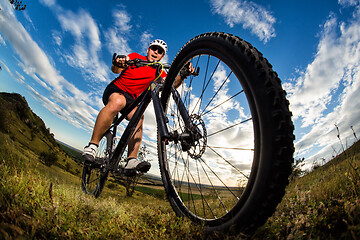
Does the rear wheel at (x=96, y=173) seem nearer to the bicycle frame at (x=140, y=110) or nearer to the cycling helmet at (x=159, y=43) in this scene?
the bicycle frame at (x=140, y=110)

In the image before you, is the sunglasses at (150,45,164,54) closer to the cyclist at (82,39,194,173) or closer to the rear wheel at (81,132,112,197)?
the cyclist at (82,39,194,173)

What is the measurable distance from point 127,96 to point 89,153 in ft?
4.38

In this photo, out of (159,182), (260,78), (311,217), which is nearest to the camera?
(260,78)

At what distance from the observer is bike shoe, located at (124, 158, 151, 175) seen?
2771 mm

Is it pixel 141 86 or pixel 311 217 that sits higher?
pixel 141 86

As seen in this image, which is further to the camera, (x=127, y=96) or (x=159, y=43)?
(x=159, y=43)

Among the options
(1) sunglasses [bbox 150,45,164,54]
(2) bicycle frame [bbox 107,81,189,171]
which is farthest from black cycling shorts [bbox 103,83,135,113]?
(1) sunglasses [bbox 150,45,164,54]

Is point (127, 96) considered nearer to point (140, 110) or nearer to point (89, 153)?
point (140, 110)

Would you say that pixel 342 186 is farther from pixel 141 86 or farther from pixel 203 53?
pixel 141 86

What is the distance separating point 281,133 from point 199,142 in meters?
1.12

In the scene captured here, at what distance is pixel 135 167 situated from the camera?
286 centimetres

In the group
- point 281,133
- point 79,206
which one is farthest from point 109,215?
point 281,133

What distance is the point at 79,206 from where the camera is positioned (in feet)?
5.32

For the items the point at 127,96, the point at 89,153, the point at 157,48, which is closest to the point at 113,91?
the point at 127,96
